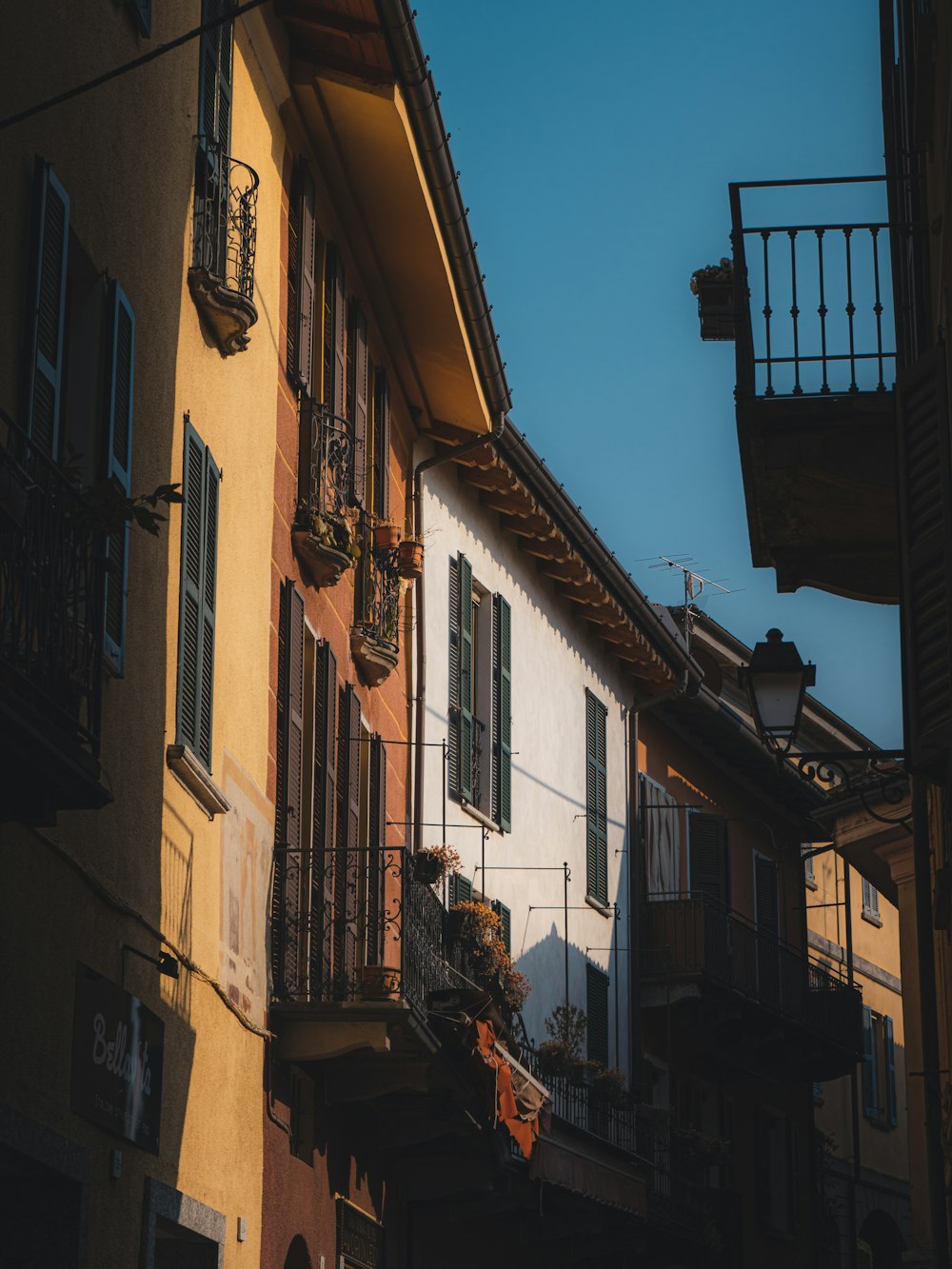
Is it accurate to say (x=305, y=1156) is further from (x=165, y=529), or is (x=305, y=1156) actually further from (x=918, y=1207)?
(x=918, y=1207)

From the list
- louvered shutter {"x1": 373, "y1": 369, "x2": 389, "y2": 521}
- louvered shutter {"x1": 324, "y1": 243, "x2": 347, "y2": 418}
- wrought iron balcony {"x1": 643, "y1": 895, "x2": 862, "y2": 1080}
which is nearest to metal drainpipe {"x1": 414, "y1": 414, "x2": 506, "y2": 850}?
louvered shutter {"x1": 373, "y1": 369, "x2": 389, "y2": 521}

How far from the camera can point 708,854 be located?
30219 millimetres

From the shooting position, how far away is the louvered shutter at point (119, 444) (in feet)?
35.7

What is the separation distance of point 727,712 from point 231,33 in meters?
16.5

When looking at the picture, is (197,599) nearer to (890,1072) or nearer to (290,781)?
(290,781)

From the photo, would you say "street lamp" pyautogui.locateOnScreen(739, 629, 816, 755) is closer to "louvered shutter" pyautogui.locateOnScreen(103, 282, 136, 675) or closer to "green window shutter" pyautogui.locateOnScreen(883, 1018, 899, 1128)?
"louvered shutter" pyautogui.locateOnScreen(103, 282, 136, 675)

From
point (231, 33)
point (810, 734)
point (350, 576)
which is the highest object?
point (810, 734)

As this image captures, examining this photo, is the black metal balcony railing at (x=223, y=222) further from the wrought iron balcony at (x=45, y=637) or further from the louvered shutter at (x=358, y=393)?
the wrought iron balcony at (x=45, y=637)

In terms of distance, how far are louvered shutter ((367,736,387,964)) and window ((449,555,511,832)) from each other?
2.34 metres

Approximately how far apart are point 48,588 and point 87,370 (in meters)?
2.98

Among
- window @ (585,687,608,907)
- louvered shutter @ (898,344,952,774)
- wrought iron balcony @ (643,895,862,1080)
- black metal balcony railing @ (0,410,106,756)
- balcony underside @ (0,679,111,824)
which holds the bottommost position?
balcony underside @ (0,679,111,824)

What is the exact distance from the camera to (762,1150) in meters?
30.9

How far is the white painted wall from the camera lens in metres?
20.9

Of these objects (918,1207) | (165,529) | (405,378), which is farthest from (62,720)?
(918,1207)
